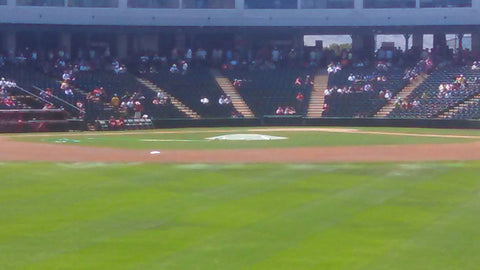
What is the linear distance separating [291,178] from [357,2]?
39.0 m

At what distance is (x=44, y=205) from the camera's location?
13789 mm

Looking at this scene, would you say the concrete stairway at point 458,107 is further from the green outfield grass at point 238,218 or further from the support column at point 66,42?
the green outfield grass at point 238,218

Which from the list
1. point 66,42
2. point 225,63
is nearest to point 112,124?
point 225,63

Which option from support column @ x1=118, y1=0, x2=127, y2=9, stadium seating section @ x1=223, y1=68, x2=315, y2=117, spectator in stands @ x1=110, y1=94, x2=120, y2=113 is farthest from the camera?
support column @ x1=118, y1=0, x2=127, y2=9

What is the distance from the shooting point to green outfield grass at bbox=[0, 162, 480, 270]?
33.7 ft

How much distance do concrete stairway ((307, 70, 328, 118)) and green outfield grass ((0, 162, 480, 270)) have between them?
2816 cm

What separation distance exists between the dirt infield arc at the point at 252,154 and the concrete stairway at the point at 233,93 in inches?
810

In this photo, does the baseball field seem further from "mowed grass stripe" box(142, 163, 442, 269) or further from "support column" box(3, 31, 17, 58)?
"support column" box(3, 31, 17, 58)

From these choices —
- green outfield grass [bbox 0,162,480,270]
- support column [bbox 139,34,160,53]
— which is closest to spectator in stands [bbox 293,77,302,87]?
support column [bbox 139,34,160,53]

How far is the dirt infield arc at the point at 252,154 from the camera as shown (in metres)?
21.6

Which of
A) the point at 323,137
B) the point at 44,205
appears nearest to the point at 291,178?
the point at 44,205

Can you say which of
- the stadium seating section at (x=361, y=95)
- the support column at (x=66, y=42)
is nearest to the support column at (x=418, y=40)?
the stadium seating section at (x=361, y=95)

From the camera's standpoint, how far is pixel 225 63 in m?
52.8

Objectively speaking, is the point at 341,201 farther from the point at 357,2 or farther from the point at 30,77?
the point at 357,2
